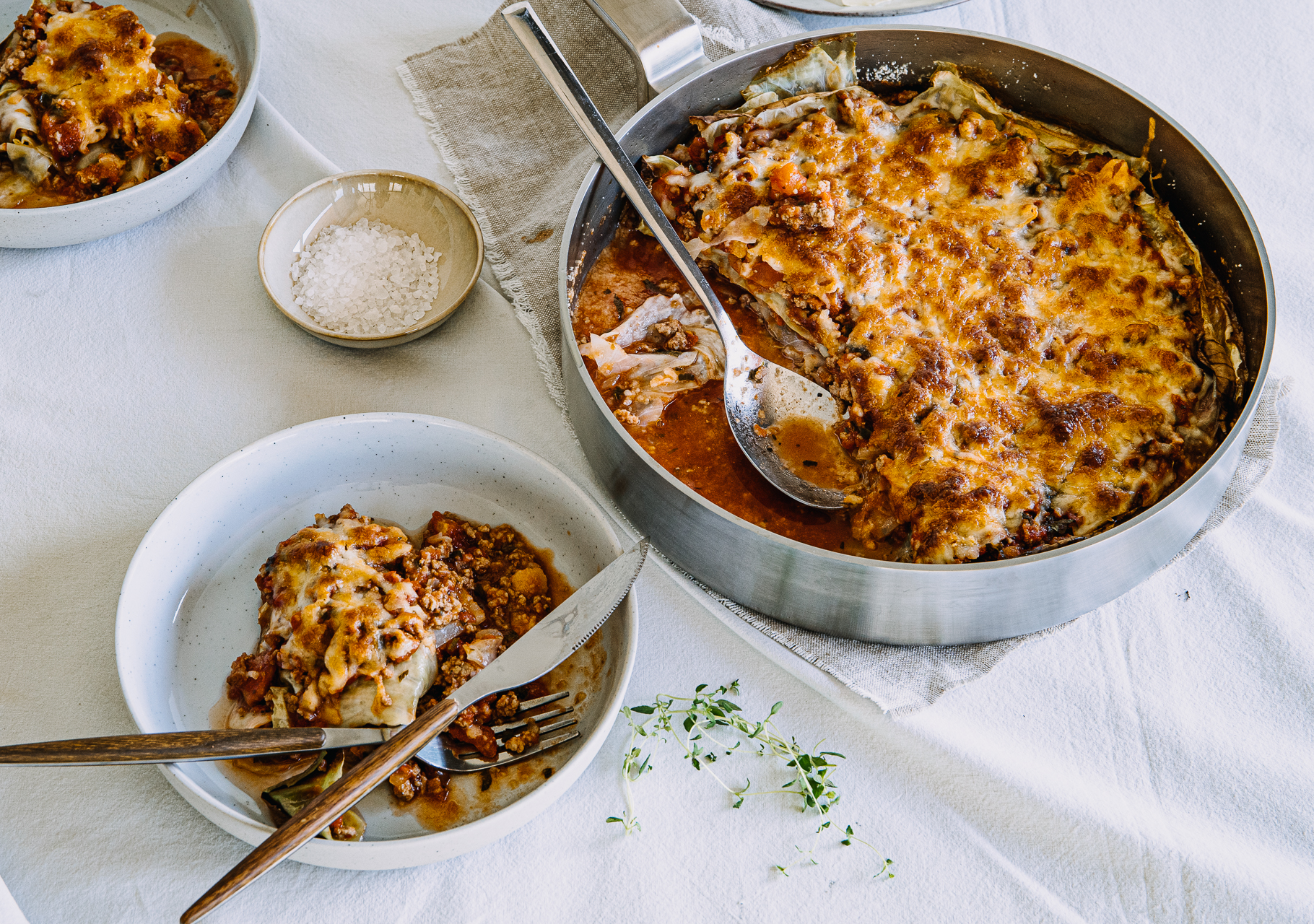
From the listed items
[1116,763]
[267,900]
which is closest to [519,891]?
[267,900]

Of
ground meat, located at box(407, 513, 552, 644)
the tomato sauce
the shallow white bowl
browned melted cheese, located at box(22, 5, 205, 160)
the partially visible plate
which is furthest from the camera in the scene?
the partially visible plate

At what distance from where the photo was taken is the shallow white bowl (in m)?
2.43

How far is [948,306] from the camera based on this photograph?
2.26 meters

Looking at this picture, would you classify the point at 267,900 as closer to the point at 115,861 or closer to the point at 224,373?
the point at 115,861

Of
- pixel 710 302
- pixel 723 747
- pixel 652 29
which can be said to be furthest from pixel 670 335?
pixel 723 747

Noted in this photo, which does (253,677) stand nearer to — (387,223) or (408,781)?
(408,781)

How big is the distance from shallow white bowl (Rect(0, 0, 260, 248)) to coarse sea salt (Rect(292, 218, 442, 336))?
0.36 meters

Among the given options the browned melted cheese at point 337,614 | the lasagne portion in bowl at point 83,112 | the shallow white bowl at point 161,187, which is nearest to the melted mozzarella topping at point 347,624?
the browned melted cheese at point 337,614

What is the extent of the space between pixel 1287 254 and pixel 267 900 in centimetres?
295

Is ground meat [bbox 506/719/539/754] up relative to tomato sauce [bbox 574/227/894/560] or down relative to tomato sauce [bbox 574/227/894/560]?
down

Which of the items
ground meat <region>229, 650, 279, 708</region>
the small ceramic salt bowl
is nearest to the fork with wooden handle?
ground meat <region>229, 650, 279, 708</region>

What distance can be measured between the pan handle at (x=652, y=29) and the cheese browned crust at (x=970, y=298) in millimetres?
202

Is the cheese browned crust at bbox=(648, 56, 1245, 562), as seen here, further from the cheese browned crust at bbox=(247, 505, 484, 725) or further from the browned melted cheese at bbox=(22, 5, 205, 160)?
the browned melted cheese at bbox=(22, 5, 205, 160)

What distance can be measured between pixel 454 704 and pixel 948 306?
139 cm
